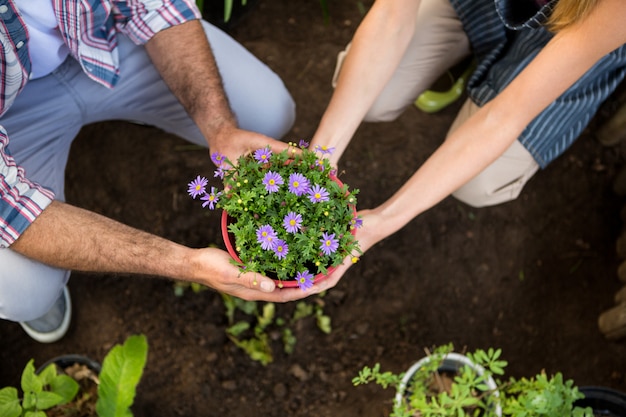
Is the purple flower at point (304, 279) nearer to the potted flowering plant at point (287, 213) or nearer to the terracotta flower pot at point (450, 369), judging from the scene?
the potted flowering plant at point (287, 213)

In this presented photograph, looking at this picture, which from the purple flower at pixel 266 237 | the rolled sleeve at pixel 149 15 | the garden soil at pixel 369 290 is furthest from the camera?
the garden soil at pixel 369 290

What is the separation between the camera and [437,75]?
172cm

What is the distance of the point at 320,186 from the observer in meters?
1.07

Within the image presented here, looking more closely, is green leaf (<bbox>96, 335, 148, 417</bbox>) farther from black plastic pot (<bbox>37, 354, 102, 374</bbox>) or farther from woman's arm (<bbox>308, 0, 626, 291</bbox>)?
woman's arm (<bbox>308, 0, 626, 291</bbox>)

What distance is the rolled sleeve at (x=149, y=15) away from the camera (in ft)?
4.55

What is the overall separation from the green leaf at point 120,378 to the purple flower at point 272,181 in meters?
0.61

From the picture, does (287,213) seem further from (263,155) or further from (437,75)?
(437,75)

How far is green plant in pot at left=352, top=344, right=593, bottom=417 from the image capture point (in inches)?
46.5

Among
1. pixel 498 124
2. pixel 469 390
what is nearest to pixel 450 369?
pixel 469 390

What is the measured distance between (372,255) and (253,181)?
0.84m

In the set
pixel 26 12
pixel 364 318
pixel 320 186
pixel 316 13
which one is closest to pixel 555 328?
pixel 364 318

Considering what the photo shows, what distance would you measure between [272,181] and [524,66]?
0.76 metres

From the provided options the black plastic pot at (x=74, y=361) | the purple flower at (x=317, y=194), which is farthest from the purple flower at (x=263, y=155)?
the black plastic pot at (x=74, y=361)

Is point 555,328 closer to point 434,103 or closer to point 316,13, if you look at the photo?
point 434,103
